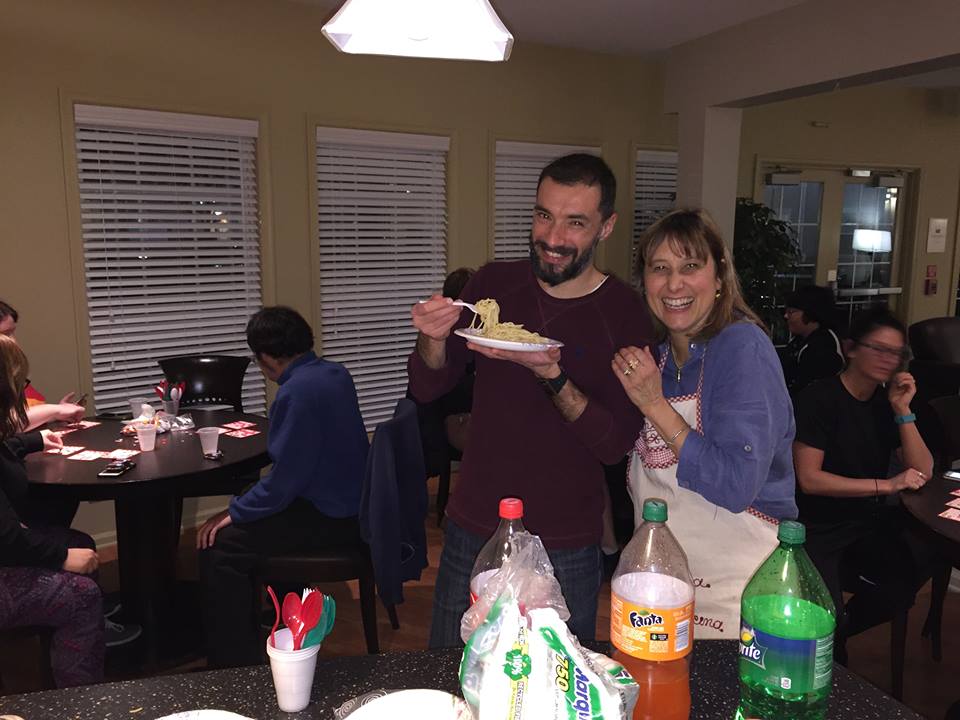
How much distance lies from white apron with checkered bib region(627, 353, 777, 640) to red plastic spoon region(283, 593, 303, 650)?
774mm

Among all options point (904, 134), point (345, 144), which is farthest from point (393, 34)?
point (904, 134)

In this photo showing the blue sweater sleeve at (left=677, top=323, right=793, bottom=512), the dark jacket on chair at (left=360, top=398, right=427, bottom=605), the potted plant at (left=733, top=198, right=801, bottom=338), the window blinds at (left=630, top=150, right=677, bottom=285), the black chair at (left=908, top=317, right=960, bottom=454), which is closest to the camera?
the blue sweater sleeve at (left=677, top=323, right=793, bottom=512)

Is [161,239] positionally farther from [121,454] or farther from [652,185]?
[652,185]

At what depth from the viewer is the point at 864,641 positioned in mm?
3137

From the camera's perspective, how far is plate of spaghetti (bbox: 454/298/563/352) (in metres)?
1.51

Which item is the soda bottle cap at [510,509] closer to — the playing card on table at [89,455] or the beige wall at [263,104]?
the playing card on table at [89,455]

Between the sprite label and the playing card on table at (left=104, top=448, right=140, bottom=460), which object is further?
the playing card on table at (left=104, top=448, right=140, bottom=460)

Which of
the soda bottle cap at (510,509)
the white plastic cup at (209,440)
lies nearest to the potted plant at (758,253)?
the white plastic cup at (209,440)

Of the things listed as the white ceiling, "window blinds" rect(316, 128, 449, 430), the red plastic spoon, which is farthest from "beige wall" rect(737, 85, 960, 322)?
the red plastic spoon

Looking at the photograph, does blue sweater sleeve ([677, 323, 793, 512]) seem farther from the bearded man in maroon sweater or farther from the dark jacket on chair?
the dark jacket on chair

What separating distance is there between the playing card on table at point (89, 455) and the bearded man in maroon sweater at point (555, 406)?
5.63 ft

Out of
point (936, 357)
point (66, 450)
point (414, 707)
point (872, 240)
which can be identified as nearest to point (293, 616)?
point (414, 707)

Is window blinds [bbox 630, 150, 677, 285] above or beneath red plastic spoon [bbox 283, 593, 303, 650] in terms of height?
above

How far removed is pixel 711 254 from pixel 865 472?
1603 millimetres
